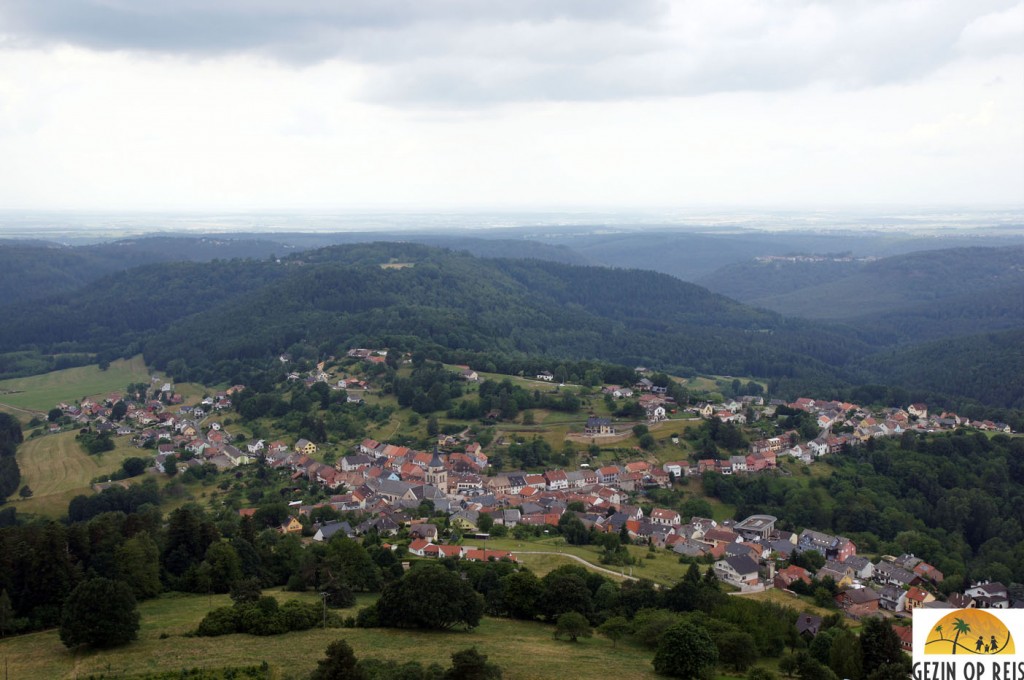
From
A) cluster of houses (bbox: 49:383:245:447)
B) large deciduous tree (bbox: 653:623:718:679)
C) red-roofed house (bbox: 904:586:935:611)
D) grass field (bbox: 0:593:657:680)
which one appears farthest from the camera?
cluster of houses (bbox: 49:383:245:447)

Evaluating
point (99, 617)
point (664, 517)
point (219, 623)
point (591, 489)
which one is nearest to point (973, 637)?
point (219, 623)

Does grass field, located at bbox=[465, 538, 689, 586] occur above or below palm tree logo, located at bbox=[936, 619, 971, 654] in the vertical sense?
below

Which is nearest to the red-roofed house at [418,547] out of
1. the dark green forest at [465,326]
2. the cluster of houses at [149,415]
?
the cluster of houses at [149,415]

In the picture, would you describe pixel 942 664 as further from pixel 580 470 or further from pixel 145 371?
pixel 145 371

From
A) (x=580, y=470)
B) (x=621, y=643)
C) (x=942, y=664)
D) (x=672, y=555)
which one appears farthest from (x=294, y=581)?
(x=580, y=470)

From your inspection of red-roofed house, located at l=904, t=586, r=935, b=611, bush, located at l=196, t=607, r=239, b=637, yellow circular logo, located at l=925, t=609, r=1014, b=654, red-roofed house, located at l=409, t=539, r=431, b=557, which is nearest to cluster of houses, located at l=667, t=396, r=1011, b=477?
red-roofed house, located at l=904, t=586, r=935, b=611

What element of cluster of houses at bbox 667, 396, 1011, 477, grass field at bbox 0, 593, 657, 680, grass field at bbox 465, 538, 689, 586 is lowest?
cluster of houses at bbox 667, 396, 1011, 477

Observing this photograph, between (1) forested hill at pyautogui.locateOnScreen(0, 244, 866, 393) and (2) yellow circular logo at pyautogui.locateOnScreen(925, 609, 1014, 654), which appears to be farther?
(1) forested hill at pyautogui.locateOnScreen(0, 244, 866, 393)

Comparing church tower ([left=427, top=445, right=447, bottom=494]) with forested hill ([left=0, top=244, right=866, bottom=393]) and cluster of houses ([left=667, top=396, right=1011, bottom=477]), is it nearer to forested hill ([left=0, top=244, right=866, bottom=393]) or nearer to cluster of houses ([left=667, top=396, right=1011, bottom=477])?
cluster of houses ([left=667, top=396, right=1011, bottom=477])

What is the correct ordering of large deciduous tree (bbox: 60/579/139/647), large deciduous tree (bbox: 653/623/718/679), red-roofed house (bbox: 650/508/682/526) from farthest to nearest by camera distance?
red-roofed house (bbox: 650/508/682/526) → large deciduous tree (bbox: 60/579/139/647) → large deciduous tree (bbox: 653/623/718/679)
